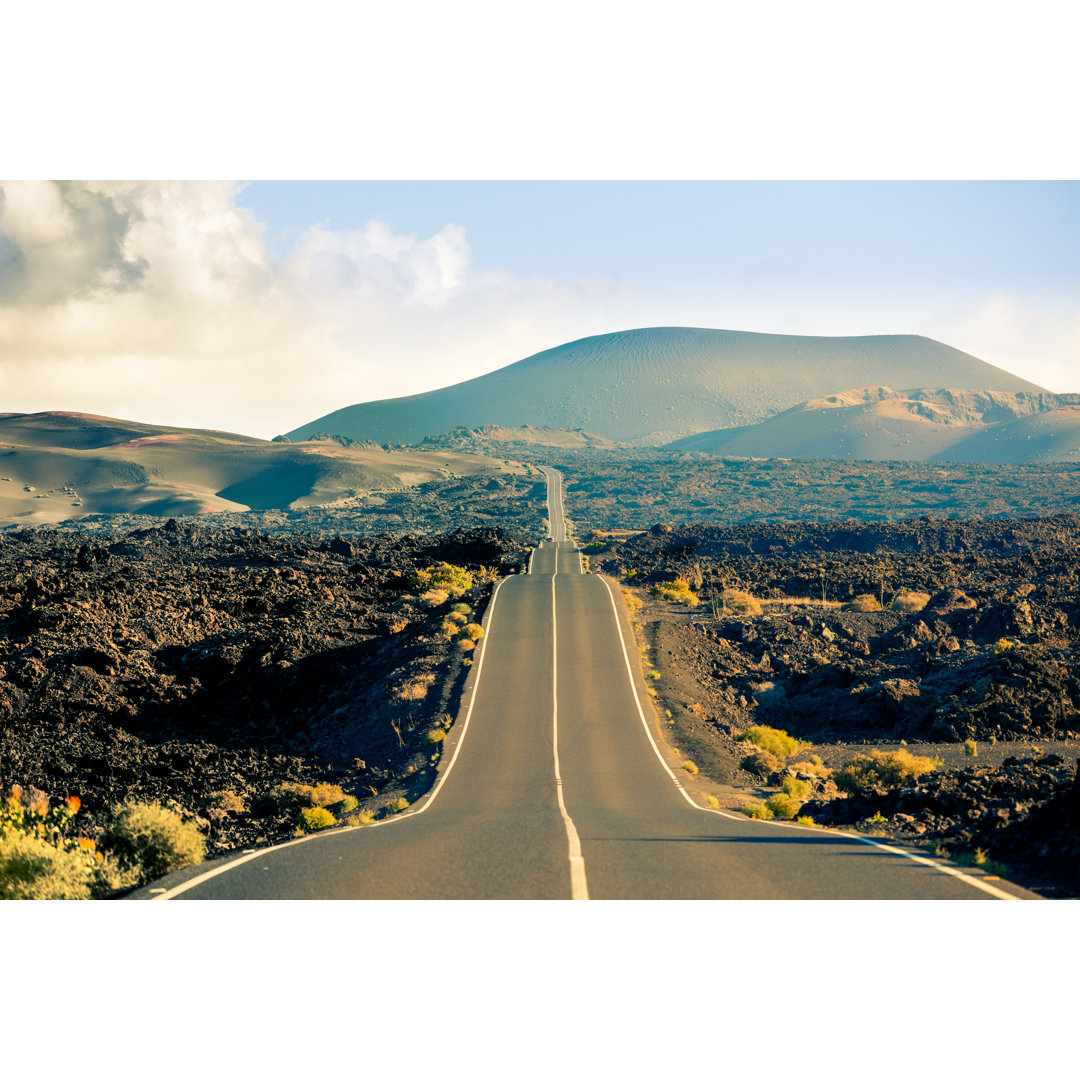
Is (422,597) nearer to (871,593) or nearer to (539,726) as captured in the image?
(539,726)

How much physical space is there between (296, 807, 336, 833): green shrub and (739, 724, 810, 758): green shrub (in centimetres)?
1314

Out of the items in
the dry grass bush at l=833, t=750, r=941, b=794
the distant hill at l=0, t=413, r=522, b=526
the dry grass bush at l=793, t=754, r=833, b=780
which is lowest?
the dry grass bush at l=793, t=754, r=833, b=780

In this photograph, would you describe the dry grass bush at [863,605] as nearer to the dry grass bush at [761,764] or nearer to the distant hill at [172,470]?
the dry grass bush at [761,764]

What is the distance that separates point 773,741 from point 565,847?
14550 millimetres

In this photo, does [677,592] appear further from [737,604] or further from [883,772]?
[883,772]

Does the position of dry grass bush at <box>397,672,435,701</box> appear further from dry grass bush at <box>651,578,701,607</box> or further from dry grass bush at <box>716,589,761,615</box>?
dry grass bush at <box>651,578,701,607</box>

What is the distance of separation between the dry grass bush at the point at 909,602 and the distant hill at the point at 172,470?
4251 inches

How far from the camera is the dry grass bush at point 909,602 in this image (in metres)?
43.3

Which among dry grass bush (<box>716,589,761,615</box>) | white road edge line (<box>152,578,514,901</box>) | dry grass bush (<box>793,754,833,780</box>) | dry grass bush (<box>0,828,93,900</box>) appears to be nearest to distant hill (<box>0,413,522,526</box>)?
dry grass bush (<box>716,589,761,615</box>)

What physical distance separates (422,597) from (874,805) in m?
31.2

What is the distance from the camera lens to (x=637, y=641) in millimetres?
33531

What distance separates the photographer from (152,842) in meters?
12.2

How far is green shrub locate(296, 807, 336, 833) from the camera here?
16922 mm

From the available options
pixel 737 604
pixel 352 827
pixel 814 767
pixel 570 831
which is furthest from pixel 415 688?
pixel 737 604
